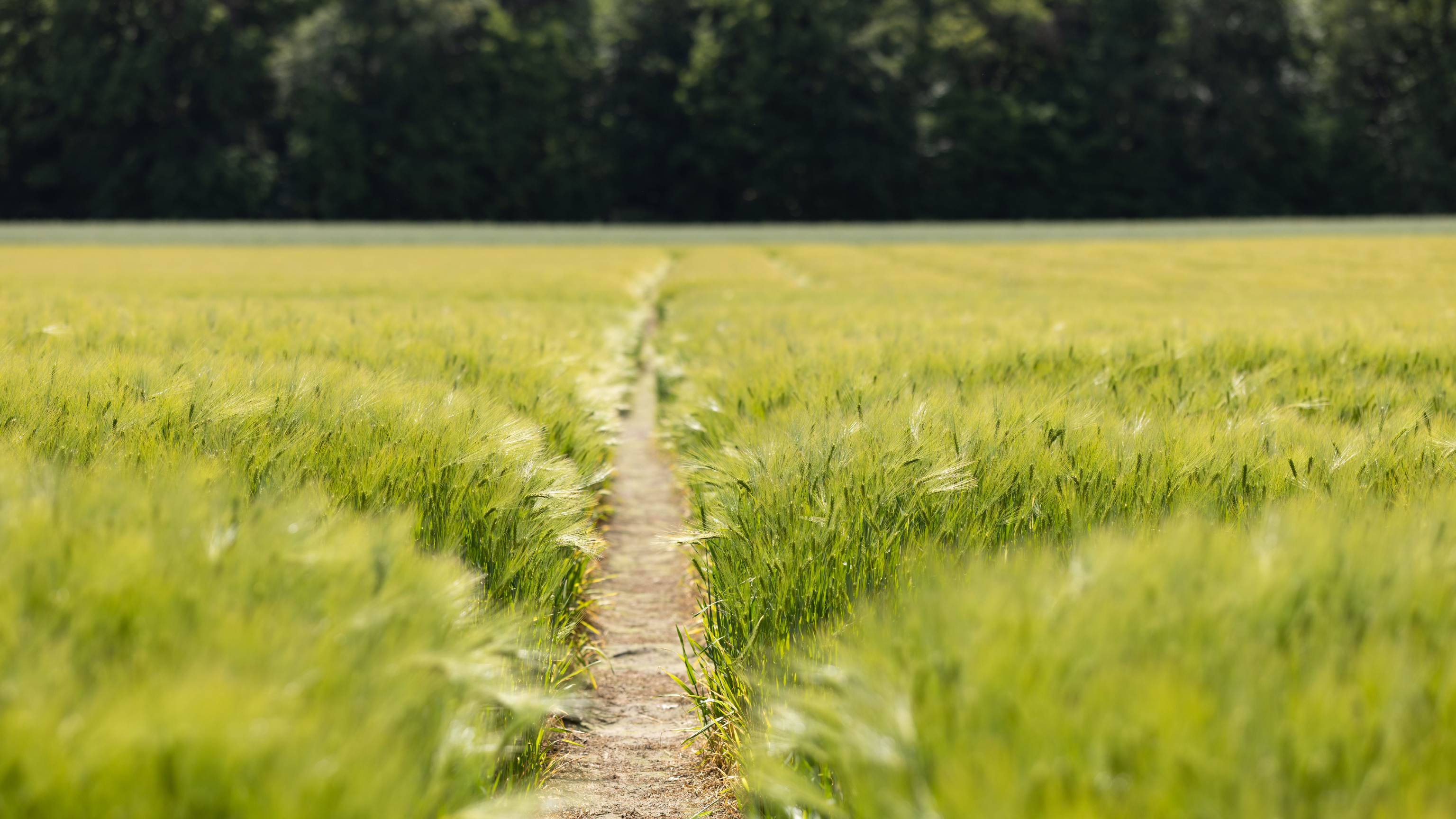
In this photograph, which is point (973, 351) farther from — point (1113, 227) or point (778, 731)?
point (1113, 227)

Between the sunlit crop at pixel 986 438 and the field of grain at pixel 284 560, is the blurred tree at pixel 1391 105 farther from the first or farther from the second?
the field of grain at pixel 284 560

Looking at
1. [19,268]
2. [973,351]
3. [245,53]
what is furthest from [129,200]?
[973,351]

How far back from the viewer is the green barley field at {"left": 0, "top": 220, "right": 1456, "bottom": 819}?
125 centimetres

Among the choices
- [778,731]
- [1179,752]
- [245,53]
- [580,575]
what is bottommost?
[580,575]

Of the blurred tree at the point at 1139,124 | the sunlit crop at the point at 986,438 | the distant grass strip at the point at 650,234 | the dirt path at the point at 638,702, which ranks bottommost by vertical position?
the dirt path at the point at 638,702

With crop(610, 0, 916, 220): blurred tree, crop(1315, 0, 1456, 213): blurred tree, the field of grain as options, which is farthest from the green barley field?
crop(1315, 0, 1456, 213): blurred tree

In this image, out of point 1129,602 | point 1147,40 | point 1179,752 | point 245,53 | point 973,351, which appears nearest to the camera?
point 1179,752

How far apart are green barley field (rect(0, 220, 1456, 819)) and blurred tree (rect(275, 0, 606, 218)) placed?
154 feet

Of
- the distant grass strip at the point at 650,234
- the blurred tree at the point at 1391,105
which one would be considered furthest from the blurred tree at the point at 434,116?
the blurred tree at the point at 1391,105

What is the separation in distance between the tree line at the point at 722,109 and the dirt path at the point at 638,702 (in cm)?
4943

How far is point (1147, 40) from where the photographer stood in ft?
188

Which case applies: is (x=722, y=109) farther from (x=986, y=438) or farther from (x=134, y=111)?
(x=986, y=438)

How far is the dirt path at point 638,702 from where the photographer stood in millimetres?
2994

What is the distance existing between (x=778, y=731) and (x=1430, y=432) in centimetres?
284
